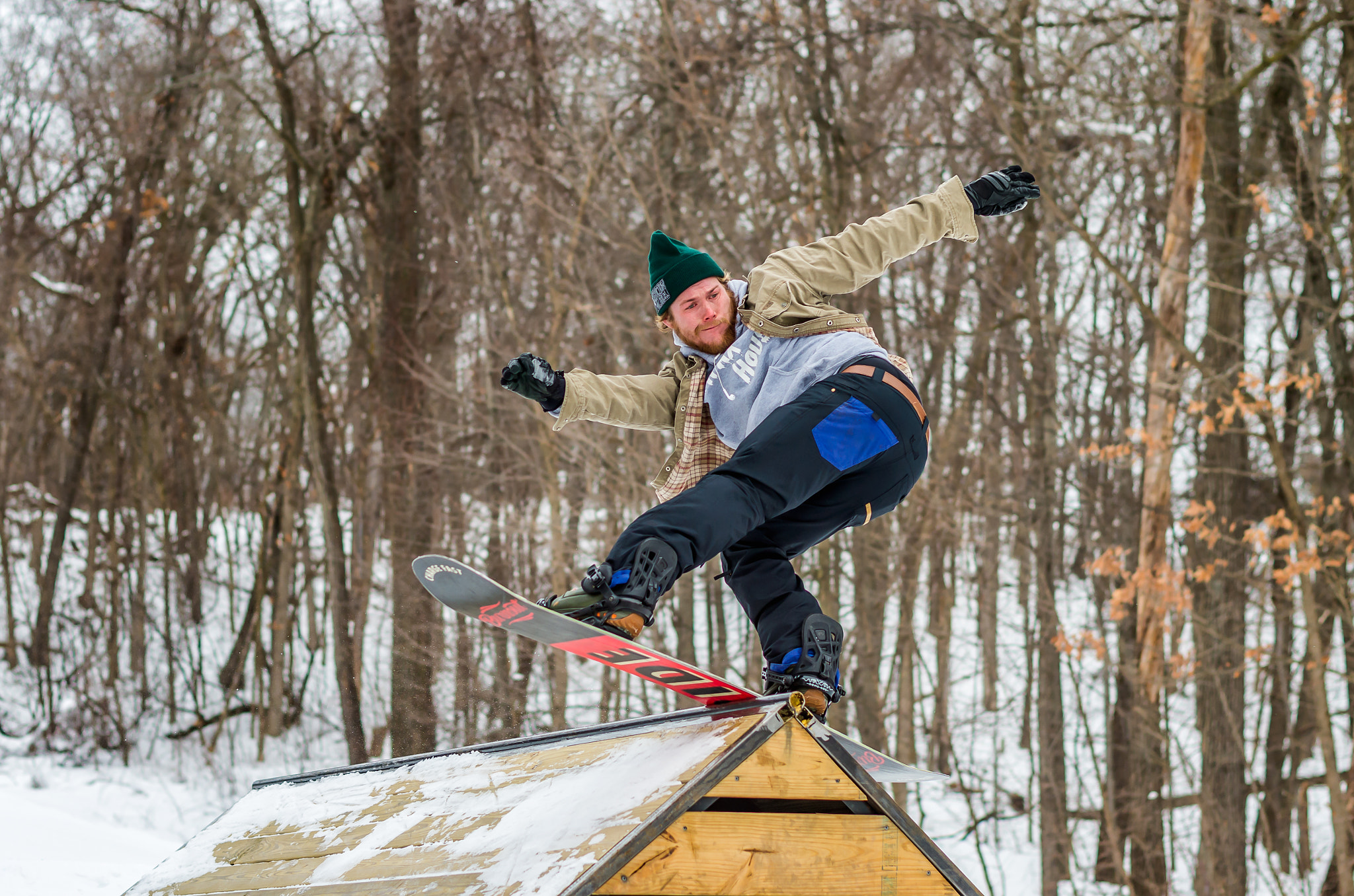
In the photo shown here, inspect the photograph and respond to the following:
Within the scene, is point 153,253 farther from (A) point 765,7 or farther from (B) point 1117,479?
(B) point 1117,479

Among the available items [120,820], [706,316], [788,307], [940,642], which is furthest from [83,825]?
[940,642]

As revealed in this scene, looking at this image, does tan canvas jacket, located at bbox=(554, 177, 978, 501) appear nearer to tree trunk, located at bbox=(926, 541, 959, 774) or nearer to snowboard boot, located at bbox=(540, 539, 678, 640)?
snowboard boot, located at bbox=(540, 539, 678, 640)

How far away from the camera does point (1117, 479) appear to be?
1430 cm

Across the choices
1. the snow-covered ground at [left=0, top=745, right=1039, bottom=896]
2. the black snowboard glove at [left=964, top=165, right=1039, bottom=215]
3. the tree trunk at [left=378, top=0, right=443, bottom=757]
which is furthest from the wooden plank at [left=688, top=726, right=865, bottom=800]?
the tree trunk at [left=378, top=0, right=443, bottom=757]

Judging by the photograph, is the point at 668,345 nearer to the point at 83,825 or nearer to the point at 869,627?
the point at 869,627

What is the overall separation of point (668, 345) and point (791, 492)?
903 cm

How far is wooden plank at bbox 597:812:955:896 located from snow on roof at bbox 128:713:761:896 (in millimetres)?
89

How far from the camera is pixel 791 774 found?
2.21 metres

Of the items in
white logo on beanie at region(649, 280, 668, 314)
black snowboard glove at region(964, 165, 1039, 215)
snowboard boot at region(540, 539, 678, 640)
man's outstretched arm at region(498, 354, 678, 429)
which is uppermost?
black snowboard glove at region(964, 165, 1039, 215)

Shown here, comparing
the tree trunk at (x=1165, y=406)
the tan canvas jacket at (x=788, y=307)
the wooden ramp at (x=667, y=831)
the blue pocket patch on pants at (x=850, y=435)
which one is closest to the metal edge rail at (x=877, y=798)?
the wooden ramp at (x=667, y=831)

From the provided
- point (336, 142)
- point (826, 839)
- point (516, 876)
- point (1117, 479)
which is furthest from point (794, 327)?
point (1117, 479)

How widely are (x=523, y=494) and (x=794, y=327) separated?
10.3m

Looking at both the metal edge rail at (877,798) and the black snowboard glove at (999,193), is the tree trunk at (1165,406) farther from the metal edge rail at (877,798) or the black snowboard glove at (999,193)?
the metal edge rail at (877,798)

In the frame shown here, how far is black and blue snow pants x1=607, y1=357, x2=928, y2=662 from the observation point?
94.7 inches
